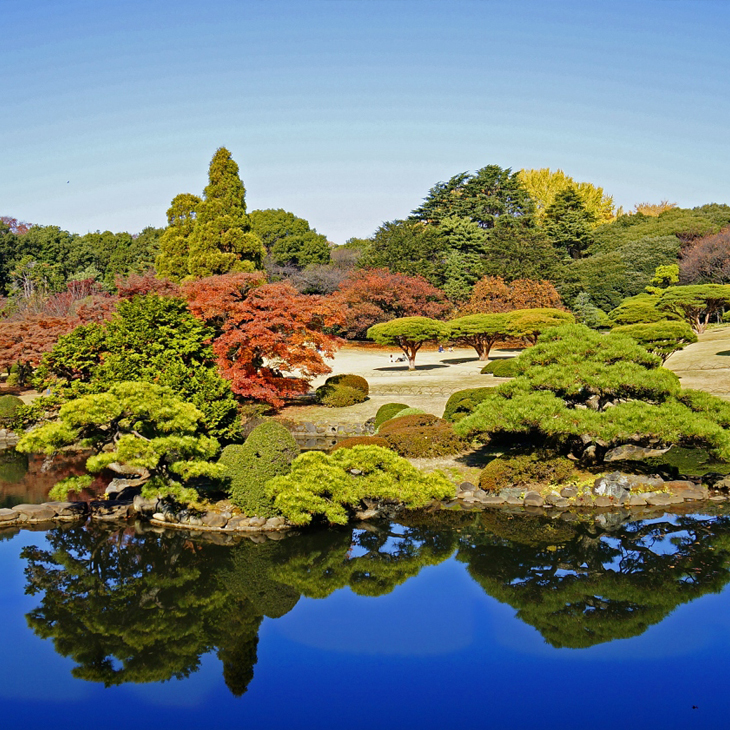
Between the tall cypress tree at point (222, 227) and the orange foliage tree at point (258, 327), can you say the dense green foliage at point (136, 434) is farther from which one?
the tall cypress tree at point (222, 227)

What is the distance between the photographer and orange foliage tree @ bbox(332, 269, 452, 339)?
151 feet


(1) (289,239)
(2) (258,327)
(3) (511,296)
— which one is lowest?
→ (2) (258,327)

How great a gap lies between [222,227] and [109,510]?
2419cm

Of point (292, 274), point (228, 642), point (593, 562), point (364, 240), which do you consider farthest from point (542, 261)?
point (228, 642)

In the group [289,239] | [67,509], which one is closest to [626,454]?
[67,509]

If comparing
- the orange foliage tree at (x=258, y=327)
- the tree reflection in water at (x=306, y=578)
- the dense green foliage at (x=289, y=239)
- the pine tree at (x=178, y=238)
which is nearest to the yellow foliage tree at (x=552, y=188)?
the dense green foliage at (x=289, y=239)

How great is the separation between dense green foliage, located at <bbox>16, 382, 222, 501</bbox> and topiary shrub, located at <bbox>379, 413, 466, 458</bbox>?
20.6 ft

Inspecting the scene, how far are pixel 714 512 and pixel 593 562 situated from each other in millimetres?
4192

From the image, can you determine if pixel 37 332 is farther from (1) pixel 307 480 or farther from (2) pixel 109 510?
(1) pixel 307 480

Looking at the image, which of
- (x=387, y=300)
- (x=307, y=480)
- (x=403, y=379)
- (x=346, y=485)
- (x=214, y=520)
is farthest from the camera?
(x=387, y=300)

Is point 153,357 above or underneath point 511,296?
underneath

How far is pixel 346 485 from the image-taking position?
13438 mm

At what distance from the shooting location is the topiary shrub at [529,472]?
15648 millimetres

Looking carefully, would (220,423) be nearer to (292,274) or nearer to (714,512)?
(714,512)
